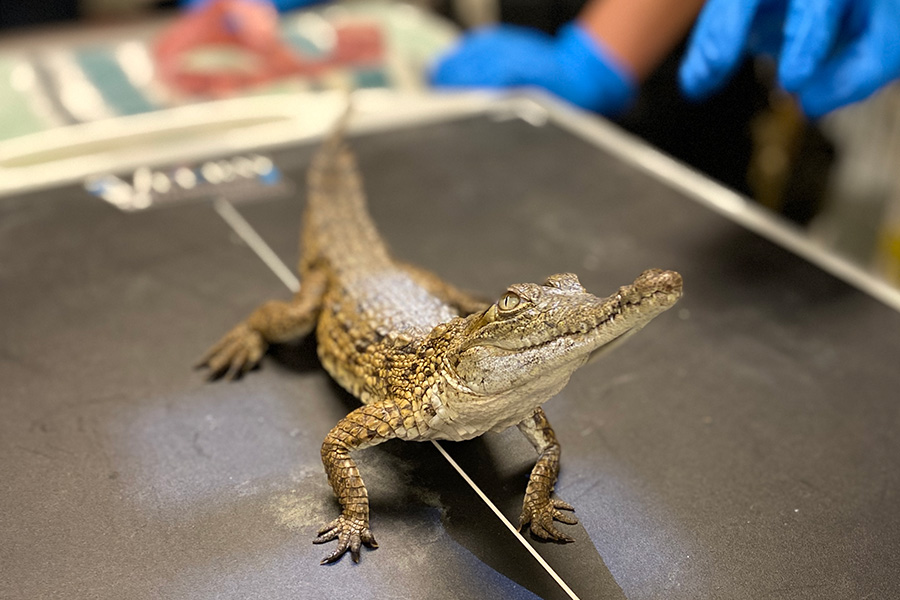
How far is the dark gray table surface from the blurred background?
Answer: 1.07 metres

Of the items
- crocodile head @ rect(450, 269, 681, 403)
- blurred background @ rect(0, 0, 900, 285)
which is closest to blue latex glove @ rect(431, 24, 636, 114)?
blurred background @ rect(0, 0, 900, 285)

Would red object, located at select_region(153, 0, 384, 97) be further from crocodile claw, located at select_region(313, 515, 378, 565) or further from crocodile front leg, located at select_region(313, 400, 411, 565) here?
crocodile claw, located at select_region(313, 515, 378, 565)

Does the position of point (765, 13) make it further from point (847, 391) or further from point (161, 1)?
point (161, 1)

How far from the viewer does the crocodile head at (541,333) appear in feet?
4.47

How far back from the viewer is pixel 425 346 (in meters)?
1.72

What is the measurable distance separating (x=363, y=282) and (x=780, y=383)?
118 centimetres

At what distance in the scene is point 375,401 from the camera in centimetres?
187

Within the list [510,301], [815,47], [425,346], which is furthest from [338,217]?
[815,47]

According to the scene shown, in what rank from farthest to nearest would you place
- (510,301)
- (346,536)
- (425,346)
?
(425,346) → (346,536) → (510,301)

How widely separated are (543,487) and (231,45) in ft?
10.2

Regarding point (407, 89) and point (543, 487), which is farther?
point (407, 89)

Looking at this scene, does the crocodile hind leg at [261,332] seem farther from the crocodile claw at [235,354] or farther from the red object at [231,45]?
the red object at [231,45]

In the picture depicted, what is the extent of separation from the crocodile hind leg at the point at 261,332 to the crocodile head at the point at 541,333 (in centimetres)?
70

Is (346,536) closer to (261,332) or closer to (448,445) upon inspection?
(448,445)
